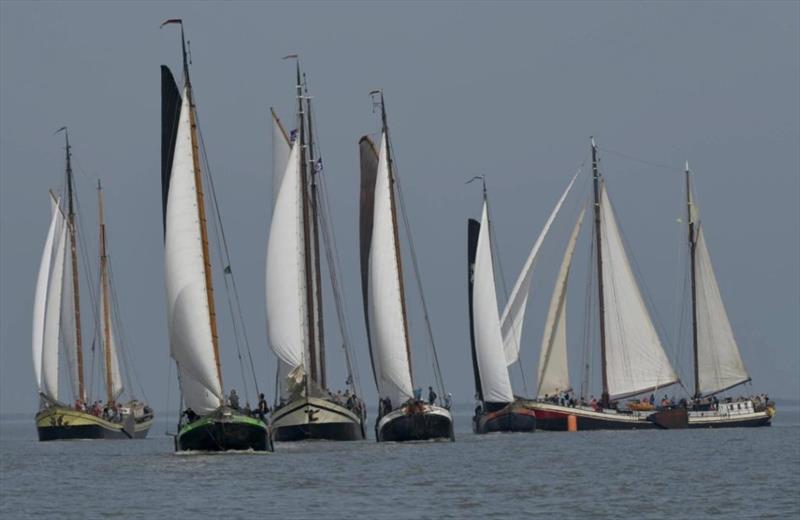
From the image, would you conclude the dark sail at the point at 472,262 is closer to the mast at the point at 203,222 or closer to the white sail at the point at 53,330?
the white sail at the point at 53,330

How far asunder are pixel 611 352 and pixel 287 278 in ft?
107

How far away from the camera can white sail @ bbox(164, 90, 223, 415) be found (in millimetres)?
66500

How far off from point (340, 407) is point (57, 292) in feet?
94.9

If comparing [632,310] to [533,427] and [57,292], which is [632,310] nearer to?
[533,427]

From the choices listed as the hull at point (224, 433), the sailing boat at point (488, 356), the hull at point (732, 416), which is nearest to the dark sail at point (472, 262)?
the sailing boat at point (488, 356)

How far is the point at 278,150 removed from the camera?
89.6 meters

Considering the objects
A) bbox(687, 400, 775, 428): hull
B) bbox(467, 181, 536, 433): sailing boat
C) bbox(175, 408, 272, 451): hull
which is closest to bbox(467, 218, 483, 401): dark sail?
bbox(467, 181, 536, 433): sailing boat

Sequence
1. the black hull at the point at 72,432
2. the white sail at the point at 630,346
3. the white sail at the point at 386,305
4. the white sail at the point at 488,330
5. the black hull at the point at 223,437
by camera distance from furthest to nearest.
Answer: the white sail at the point at 630,346 < the black hull at the point at 72,432 < the white sail at the point at 488,330 < the white sail at the point at 386,305 < the black hull at the point at 223,437

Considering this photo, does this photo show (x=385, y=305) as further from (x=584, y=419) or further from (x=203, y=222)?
(x=584, y=419)

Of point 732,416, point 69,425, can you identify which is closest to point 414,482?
point 69,425

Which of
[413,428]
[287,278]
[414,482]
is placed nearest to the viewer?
[414,482]

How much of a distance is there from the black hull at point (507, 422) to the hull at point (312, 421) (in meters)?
20.8

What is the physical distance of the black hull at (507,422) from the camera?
10350 centimetres

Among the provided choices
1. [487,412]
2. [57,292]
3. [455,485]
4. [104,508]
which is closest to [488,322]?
[487,412]
